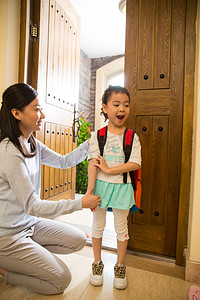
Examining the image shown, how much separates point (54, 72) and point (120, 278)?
1.91 m

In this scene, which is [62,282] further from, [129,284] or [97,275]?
[129,284]

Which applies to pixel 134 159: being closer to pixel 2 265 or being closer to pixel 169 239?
pixel 169 239

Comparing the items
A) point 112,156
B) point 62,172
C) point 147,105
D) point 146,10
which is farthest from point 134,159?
point 62,172

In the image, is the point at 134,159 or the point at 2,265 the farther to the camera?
the point at 134,159

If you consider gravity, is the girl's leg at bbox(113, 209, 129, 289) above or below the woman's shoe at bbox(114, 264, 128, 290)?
above

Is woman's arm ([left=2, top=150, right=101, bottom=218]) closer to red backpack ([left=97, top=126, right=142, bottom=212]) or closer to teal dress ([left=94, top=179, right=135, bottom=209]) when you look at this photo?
teal dress ([left=94, top=179, right=135, bottom=209])

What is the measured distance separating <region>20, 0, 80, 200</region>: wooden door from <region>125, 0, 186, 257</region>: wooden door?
2.67 feet

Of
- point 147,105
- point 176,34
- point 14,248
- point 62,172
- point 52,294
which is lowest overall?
point 52,294

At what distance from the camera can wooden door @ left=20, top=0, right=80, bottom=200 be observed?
1.87 metres

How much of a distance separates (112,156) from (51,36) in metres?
1.51

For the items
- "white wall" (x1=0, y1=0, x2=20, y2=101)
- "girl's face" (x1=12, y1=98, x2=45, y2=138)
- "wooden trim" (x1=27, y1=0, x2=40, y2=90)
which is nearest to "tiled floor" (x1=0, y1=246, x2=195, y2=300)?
"girl's face" (x1=12, y1=98, x2=45, y2=138)

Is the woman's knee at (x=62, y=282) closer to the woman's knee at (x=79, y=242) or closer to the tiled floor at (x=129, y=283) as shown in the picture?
the tiled floor at (x=129, y=283)

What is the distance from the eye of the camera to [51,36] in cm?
205

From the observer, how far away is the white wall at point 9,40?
1.64 meters
